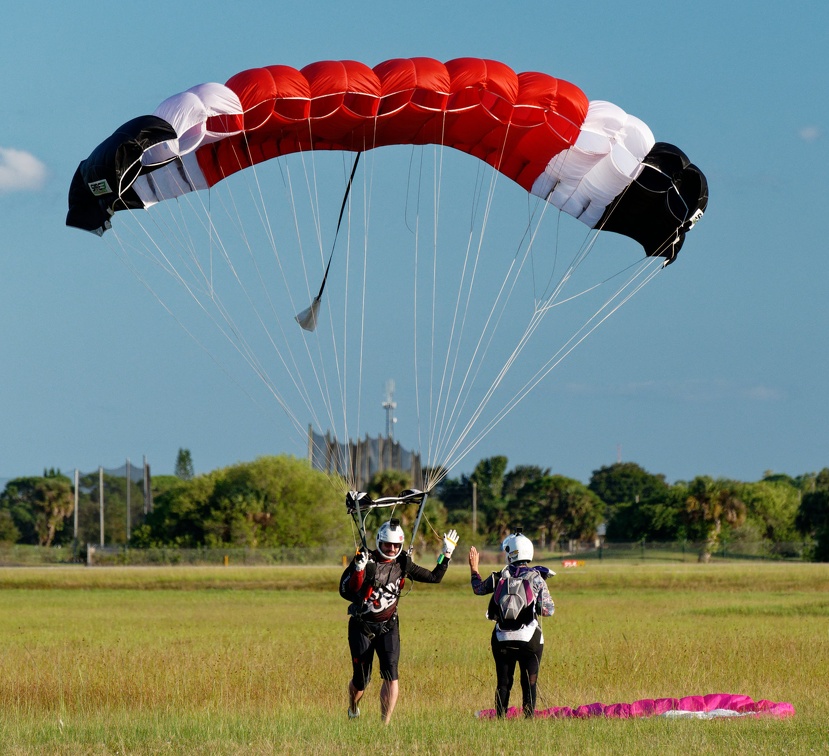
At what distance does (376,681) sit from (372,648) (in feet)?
14.6

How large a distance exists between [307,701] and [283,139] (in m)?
6.71

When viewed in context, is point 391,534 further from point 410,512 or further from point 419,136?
point 410,512

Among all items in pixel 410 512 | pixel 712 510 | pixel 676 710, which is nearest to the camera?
pixel 676 710

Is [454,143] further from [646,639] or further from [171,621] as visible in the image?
[171,621]

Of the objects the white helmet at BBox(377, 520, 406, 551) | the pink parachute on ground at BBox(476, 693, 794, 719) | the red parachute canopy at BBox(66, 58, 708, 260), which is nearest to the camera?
the white helmet at BBox(377, 520, 406, 551)

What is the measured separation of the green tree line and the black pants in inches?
1449

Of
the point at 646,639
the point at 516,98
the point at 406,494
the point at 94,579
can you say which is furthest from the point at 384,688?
the point at 94,579

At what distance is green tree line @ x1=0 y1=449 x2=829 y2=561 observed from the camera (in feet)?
247

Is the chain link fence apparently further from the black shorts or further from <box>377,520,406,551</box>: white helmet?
<box>377,520,406,551</box>: white helmet

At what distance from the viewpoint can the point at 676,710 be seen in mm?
10477

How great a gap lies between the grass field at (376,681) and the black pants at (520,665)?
39 centimetres

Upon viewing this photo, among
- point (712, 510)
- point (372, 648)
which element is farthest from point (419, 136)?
point (712, 510)

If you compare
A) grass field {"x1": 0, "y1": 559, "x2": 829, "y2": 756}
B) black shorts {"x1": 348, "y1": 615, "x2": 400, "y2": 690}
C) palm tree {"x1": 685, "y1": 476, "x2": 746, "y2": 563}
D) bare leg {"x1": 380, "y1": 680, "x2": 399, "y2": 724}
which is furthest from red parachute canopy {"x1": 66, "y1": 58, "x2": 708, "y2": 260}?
palm tree {"x1": 685, "y1": 476, "x2": 746, "y2": 563}

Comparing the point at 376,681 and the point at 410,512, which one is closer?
the point at 376,681
